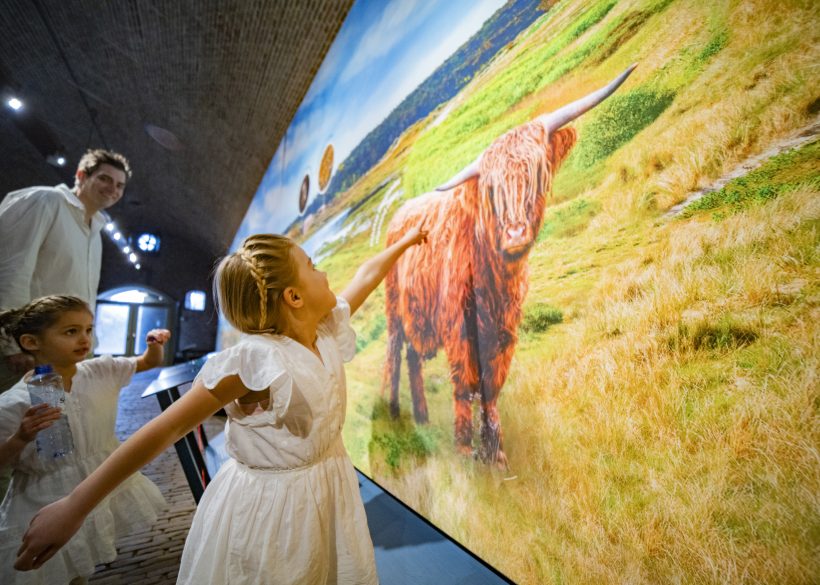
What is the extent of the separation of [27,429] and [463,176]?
6.41ft

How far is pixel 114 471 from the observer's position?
81 cm

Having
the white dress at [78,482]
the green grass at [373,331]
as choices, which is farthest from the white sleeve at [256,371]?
the green grass at [373,331]

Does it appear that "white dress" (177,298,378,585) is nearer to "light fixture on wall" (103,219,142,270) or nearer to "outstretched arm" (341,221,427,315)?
"outstretched arm" (341,221,427,315)

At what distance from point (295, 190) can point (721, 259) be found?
524 cm

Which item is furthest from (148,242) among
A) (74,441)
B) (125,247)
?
(74,441)

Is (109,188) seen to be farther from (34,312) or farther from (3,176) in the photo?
(3,176)

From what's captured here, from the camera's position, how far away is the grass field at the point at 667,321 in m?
0.70

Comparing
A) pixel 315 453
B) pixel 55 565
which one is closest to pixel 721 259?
pixel 315 453

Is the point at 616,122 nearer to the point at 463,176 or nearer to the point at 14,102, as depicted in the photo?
the point at 463,176

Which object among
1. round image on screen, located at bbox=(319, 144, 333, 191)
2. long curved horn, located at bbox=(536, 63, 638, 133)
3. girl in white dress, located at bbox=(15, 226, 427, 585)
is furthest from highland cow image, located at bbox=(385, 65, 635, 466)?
round image on screen, located at bbox=(319, 144, 333, 191)

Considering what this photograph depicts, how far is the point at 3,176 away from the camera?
8.36 m

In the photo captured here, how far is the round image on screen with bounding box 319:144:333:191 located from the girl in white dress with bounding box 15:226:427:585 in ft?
10.0

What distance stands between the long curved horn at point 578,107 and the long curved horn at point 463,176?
0.36m

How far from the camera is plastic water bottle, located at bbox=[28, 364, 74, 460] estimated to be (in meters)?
1.39
